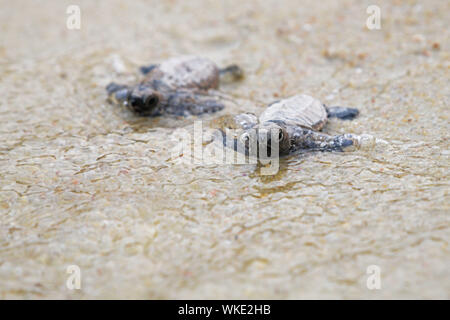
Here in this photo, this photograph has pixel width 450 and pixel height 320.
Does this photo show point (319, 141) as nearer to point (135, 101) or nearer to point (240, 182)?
point (240, 182)

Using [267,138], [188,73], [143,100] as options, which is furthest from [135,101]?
[267,138]

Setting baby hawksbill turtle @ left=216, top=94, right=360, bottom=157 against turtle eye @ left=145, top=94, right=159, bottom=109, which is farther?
turtle eye @ left=145, top=94, right=159, bottom=109

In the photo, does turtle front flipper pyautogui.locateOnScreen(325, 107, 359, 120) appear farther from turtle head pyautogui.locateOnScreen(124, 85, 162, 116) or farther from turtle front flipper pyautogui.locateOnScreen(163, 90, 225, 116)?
turtle head pyautogui.locateOnScreen(124, 85, 162, 116)

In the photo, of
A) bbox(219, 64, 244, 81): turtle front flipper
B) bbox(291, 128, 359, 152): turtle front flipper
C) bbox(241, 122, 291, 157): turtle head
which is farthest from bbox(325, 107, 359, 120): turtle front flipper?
bbox(219, 64, 244, 81): turtle front flipper

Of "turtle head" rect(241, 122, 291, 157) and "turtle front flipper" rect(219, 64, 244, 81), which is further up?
"turtle front flipper" rect(219, 64, 244, 81)

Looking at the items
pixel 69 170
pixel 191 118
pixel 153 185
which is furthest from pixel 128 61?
pixel 153 185

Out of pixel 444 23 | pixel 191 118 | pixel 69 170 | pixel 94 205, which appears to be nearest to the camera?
pixel 94 205
